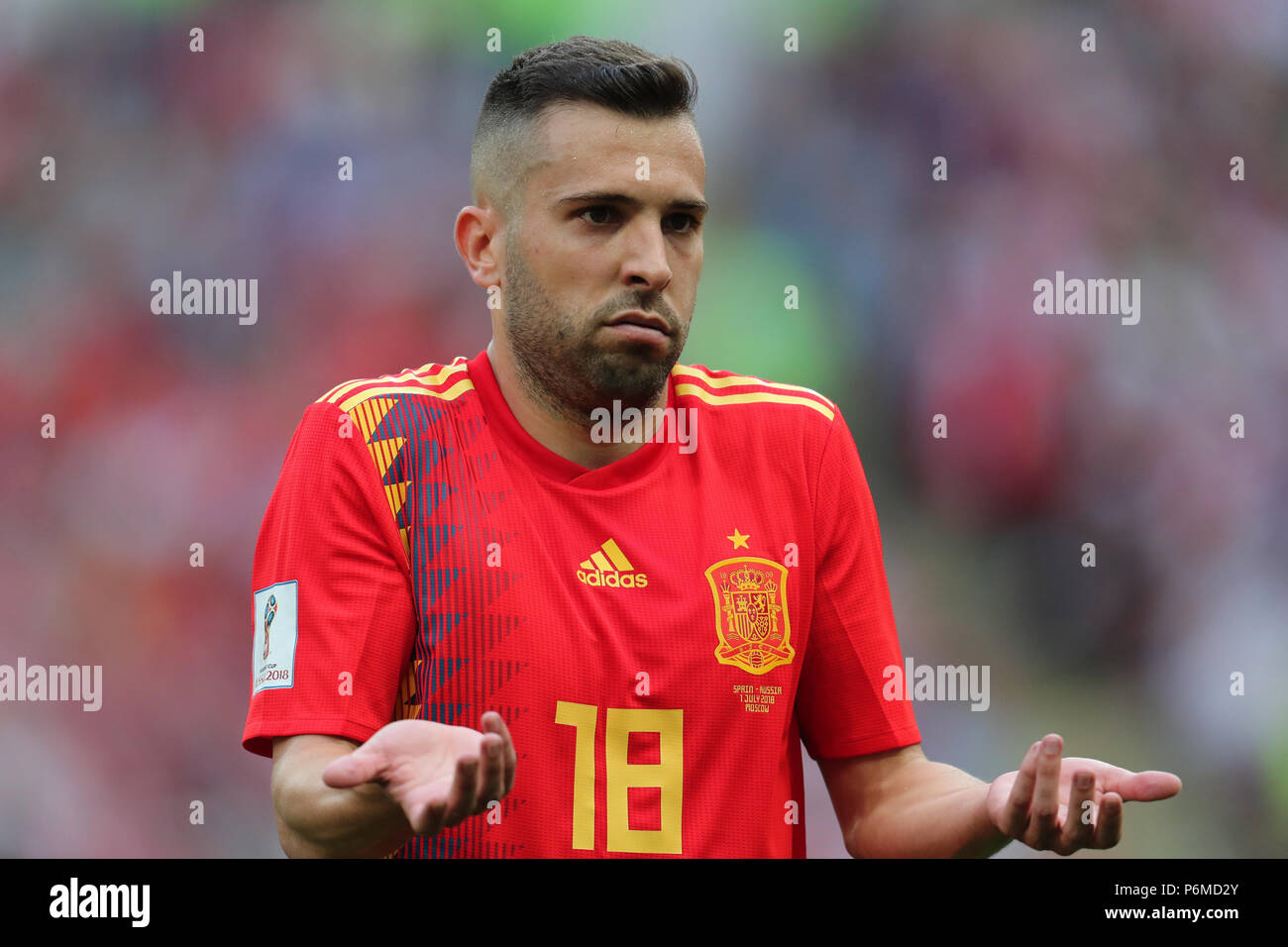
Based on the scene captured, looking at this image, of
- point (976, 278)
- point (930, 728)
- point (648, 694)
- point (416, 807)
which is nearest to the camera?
point (416, 807)

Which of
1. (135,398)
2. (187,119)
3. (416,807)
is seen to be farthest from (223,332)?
(416,807)

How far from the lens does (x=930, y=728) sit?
438cm

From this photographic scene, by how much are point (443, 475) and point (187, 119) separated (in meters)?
2.78

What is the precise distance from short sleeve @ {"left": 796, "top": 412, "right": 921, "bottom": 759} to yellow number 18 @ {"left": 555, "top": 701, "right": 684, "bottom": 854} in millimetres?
342

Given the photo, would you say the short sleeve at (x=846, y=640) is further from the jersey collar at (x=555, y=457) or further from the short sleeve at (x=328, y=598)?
the short sleeve at (x=328, y=598)

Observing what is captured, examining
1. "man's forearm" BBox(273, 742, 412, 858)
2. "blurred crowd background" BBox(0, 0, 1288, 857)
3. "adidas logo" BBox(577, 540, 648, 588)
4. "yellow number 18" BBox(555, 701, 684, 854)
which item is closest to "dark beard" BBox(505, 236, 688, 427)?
"adidas logo" BBox(577, 540, 648, 588)

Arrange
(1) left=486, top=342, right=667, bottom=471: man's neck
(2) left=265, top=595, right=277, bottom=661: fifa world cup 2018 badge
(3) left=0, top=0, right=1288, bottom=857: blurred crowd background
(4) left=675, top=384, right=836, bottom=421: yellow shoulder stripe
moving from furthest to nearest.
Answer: (3) left=0, top=0, right=1288, bottom=857: blurred crowd background → (4) left=675, top=384, right=836, bottom=421: yellow shoulder stripe → (1) left=486, top=342, right=667, bottom=471: man's neck → (2) left=265, top=595, right=277, bottom=661: fifa world cup 2018 badge

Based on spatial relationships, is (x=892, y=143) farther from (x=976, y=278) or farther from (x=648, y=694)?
(x=648, y=694)

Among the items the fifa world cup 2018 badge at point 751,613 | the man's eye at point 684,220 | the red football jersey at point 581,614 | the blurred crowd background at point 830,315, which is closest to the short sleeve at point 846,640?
the red football jersey at point 581,614

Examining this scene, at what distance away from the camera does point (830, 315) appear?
4.61 m

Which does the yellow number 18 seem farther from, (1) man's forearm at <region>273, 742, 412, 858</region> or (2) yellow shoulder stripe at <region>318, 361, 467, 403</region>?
(2) yellow shoulder stripe at <region>318, 361, 467, 403</region>

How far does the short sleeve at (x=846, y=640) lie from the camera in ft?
7.88

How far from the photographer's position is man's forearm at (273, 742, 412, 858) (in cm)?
189

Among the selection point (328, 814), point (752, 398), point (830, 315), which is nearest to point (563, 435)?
point (752, 398)
